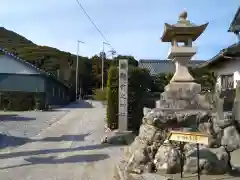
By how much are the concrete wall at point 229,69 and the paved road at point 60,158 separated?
7818mm

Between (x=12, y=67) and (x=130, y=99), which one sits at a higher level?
(x=12, y=67)

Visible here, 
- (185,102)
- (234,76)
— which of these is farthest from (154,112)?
(234,76)

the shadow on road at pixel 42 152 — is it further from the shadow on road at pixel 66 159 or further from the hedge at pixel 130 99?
the hedge at pixel 130 99

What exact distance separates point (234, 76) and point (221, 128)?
10.2 metres

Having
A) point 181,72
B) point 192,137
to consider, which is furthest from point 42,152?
point 192,137

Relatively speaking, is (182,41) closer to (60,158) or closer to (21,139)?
(60,158)

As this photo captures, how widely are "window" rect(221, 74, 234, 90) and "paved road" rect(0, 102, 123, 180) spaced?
8141mm

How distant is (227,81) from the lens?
1941cm

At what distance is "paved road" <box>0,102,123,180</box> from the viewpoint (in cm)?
847

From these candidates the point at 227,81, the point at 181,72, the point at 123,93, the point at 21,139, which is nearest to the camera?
the point at 181,72

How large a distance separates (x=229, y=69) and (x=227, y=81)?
963mm

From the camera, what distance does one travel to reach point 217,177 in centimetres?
655

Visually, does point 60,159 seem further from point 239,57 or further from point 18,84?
point 18,84

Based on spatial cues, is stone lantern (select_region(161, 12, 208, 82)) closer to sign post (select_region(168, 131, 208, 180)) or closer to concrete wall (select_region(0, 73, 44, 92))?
sign post (select_region(168, 131, 208, 180))
